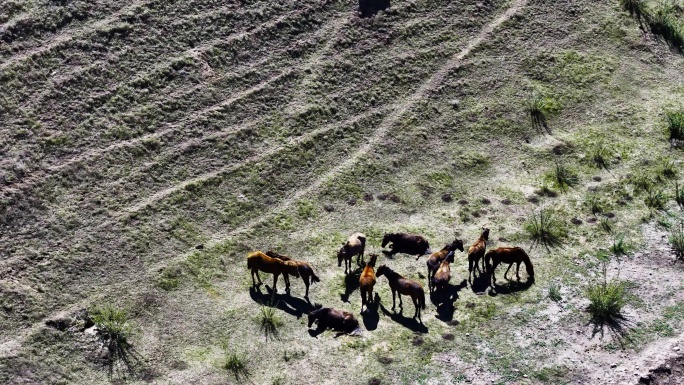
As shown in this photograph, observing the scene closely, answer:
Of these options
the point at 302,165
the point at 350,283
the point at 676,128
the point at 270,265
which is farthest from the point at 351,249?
the point at 676,128

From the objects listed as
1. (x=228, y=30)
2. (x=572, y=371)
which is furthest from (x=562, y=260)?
(x=228, y=30)

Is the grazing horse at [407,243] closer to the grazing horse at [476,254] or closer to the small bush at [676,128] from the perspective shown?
the grazing horse at [476,254]

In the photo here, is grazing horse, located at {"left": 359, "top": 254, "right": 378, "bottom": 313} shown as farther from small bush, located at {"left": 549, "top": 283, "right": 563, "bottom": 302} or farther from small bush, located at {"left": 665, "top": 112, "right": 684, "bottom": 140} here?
small bush, located at {"left": 665, "top": 112, "right": 684, "bottom": 140}

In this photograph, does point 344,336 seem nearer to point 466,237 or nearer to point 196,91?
point 466,237

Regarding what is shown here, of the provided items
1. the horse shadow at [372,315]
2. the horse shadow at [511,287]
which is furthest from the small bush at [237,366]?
the horse shadow at [511,287]

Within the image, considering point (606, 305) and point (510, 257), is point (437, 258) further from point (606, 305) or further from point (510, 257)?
point (606, 305)

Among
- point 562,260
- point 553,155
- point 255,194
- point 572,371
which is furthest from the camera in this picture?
point 553,155
